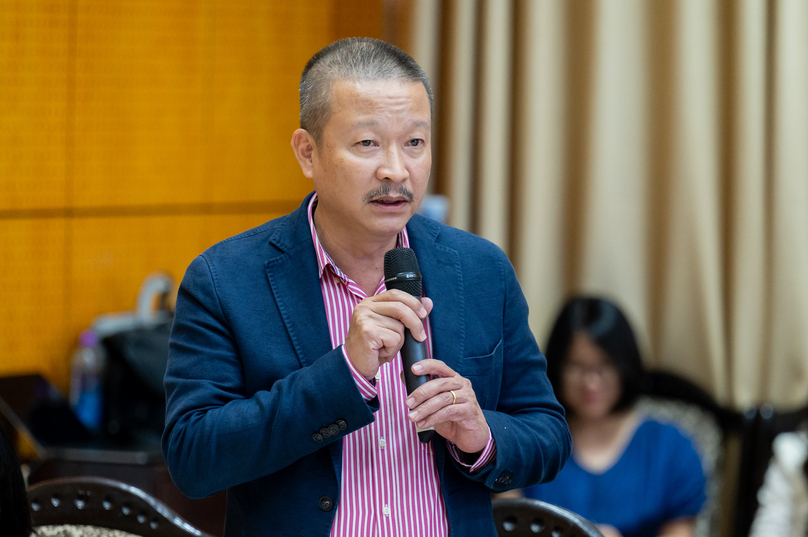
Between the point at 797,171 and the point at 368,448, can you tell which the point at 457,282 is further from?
the point at 797,171

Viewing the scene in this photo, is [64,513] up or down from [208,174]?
down

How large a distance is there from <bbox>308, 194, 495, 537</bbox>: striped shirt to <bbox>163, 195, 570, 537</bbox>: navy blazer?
2 cm

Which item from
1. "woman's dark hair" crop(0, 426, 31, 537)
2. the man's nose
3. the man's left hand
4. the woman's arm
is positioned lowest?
the woman's arm

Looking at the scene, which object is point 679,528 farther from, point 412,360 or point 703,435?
point 412,360

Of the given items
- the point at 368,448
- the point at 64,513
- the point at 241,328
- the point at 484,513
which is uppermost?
the point at 241,328

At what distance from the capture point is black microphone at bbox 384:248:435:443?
1178mm

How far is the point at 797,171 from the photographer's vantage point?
2.82 m

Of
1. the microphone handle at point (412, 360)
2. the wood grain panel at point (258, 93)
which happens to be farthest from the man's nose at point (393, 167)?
the wood grain panel at point (258, 93)

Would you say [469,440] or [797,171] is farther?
[797,171]

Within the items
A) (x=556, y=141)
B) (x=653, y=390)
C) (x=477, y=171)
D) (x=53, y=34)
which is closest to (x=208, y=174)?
(x=53, y=34)

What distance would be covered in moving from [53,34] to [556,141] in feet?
5.72

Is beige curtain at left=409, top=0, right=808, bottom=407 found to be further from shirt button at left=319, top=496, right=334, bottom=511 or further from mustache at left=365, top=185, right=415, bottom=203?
shirt button at left=319, top=496, right=334, bottom=511

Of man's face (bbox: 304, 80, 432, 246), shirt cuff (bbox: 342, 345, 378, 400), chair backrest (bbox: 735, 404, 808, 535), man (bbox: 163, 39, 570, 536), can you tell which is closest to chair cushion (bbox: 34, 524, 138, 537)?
man (bbox: 163, 39, 570, 536)

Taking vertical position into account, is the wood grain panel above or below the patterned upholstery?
above
